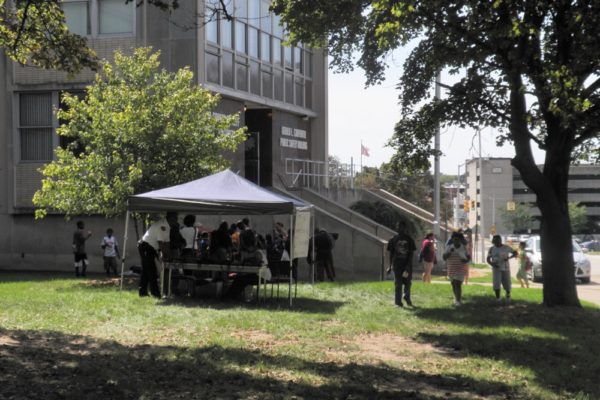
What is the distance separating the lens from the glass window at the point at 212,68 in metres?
22.4

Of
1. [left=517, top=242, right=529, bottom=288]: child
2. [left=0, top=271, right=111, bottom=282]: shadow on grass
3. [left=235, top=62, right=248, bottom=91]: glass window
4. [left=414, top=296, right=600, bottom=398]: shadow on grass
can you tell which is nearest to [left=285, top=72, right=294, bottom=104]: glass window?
[left=235, top=62, right=248, bottom=91]: glass window

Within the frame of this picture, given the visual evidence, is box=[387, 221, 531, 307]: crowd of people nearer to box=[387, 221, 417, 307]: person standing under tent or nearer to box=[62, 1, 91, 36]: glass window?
box=[387, 221, 417, 307]: person standing under tent

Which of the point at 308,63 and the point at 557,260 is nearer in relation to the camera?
the point at 557,260

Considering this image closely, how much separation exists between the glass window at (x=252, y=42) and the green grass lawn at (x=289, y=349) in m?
13.2

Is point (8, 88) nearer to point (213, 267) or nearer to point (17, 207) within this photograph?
point (17, 207)

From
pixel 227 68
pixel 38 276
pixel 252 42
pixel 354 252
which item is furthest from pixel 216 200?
pixel 252 42

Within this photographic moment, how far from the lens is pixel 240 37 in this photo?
80.3 feet

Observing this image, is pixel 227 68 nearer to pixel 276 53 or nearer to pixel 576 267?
pixel 276 53

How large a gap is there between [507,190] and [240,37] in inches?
4448

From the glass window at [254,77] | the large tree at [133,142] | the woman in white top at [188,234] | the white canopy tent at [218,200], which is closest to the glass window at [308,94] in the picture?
the glass window at [254,77]

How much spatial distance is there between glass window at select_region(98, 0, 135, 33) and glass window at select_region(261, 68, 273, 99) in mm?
5397

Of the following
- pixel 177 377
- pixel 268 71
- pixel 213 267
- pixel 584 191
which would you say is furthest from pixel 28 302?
pixel 584 191

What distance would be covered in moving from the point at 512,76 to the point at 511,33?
3.68 ft

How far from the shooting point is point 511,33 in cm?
1148
